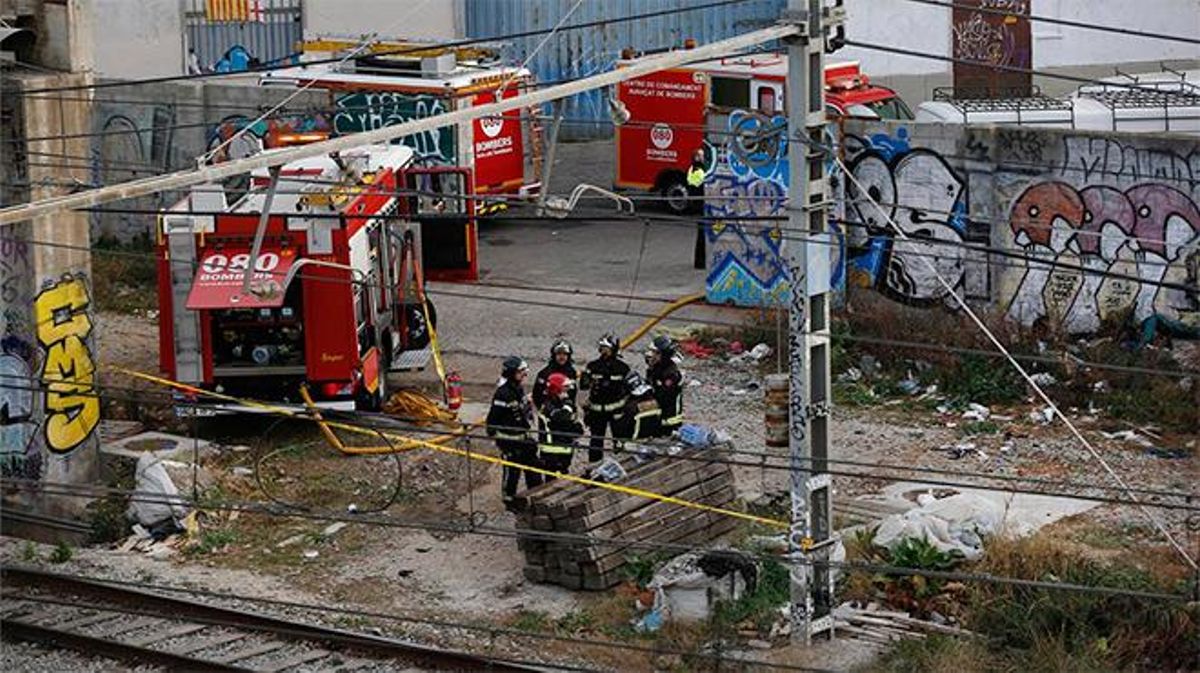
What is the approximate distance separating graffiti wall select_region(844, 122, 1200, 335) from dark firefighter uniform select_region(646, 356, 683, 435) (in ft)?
12.5

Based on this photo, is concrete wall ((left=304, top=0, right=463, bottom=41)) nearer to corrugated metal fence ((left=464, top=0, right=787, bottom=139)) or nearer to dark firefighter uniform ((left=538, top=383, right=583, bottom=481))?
corrugated metal fence ((left=464, top=0, right=787, bottom=139))

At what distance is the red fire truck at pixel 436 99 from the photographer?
1177 inches

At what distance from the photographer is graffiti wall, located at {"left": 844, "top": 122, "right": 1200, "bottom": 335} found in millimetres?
23969

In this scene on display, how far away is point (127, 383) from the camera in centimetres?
2525

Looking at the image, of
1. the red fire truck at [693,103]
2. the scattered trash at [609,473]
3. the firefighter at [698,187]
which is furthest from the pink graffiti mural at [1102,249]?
the scattered trash at [609,473]

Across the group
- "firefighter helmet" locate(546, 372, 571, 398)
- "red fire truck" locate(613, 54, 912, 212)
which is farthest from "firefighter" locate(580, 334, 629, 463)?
"red fire truck" locate(613, 54, 912, 212)

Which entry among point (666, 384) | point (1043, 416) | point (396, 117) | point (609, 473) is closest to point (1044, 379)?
point (1043, 416)

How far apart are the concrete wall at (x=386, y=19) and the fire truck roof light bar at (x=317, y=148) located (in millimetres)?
24991

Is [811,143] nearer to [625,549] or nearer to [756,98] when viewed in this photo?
[625,549]

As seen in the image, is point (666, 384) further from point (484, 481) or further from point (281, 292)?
point (281, 292)

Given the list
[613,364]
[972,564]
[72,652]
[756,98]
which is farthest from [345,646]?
[756,98]

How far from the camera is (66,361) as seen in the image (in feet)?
69.7

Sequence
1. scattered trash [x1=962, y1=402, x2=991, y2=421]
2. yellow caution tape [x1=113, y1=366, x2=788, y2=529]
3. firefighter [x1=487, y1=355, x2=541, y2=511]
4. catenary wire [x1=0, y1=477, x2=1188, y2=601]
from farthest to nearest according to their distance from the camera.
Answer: scattered trash [x1=962, y1=402, x2=991, y2=421] < firefighter [x1=487, y1=355, x2=541, y2=511] < yellow caution tape [x1=113, y1=366, x2=788, y2=529] < catenary wire [x1=0, y1=477, x2=1188, y2=601]

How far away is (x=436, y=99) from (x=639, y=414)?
10.4 m
